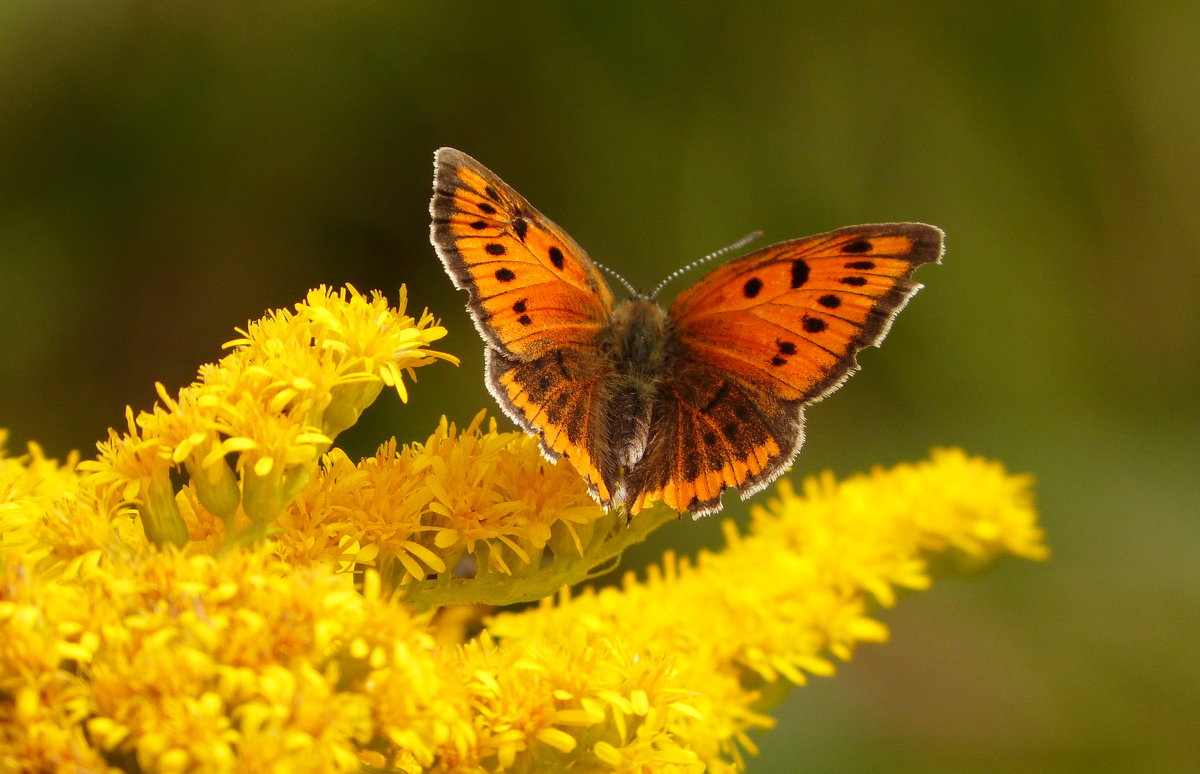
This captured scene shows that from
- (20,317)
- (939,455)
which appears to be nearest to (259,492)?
(939,455)

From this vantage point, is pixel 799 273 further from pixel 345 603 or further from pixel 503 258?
pixel 345 603

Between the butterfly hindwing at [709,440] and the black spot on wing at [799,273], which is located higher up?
the black spot on wing at [799,273]

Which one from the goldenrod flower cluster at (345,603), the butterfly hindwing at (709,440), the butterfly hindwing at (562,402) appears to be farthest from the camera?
the butterfly hindwing at (709,440)

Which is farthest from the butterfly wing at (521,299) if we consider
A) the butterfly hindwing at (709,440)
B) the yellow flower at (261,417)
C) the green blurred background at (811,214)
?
the green blurred background at (811,214)

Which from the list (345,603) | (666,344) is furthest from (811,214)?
(345,603)

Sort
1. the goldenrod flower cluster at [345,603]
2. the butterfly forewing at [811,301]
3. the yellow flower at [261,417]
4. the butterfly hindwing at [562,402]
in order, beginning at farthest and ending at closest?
the butterfly forewing at [811,301] → the butterfly hindwing at [562,402] → the yellow flower at [261,417] → the goldenrod flower cluster at [345,603]

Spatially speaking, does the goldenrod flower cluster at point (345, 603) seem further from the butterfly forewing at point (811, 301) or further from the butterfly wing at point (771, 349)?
the butterfly forewing at point (811, 301)

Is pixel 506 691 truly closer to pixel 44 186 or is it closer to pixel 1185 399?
pixel 44 186
